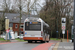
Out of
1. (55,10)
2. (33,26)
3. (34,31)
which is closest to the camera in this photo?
(34,31)

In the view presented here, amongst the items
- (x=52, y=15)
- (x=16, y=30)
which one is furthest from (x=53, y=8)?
(x=16, y=30)

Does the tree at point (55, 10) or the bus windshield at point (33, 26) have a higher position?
the tree at point (55, 10)

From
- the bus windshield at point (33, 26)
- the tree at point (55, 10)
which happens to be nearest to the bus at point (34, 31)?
the bus windshield at point (33, 26)

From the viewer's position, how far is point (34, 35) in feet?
71.6

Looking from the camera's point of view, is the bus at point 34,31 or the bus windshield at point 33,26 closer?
the bus at point 34,31

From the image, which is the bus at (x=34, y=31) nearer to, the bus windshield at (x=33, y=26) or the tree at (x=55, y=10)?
the bus windshield at (x=33, y=26)

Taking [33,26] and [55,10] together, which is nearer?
[33,26]

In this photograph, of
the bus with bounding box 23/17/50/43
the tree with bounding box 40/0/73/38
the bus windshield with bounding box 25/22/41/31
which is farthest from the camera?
the tree with bounding box 40/0/73/38

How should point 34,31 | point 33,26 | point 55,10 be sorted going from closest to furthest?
1. point 34,31
2. point 33,26
3. point 55,10

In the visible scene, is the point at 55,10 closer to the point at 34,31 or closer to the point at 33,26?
the point at 33,26

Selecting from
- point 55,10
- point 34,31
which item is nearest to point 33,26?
point 34,31

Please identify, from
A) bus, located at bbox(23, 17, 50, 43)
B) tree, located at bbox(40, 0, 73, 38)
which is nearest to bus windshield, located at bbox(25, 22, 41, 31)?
bus, located at bbox(23, 17, 50, 43)

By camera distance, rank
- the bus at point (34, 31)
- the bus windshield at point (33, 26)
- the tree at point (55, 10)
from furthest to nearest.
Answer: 1. the tree at point (55, 10)
2. the bus windshield at point (33, 26)
3. the bus at point (34, 31)

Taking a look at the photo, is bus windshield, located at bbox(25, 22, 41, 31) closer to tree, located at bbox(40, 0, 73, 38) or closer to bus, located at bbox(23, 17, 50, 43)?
bus, located at bbox(23, 17, 50, 43)
